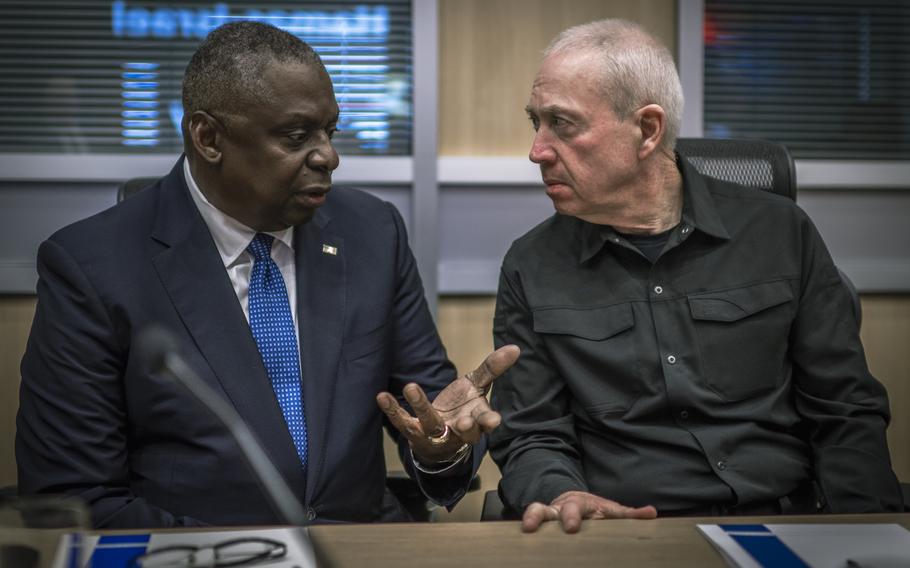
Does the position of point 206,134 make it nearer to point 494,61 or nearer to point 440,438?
point 440,438

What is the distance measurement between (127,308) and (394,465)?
1569 millimetres

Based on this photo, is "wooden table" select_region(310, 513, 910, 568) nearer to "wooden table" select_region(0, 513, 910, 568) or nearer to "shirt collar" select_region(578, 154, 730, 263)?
"wooden table" select_region(0, 513, 910, 568)

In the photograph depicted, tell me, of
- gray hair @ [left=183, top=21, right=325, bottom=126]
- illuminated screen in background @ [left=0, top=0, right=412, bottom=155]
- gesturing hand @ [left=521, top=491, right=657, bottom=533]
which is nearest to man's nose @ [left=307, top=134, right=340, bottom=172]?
gray hair @ [left=183, top=21, right=325, bottom=126]

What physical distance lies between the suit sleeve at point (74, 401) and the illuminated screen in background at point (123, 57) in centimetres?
149

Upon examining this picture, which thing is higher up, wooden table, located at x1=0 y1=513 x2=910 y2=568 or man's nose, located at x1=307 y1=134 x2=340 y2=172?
man's nose, located at x1=307 y1=134 x2=340 y2=172

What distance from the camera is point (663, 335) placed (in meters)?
1.67

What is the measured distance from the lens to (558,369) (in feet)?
5.61

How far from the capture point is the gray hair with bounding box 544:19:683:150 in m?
1.69

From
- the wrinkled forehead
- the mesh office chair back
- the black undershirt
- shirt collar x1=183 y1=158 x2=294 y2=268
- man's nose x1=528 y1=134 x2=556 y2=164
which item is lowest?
the black undershirt

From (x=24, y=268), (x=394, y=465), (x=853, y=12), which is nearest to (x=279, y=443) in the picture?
(x=394, y=465)

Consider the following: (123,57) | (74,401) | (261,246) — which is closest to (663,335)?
(261,246)

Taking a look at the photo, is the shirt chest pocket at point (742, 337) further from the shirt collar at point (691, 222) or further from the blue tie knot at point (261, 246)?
the blue tie knot at point (261, 246)

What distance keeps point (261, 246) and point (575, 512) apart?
2.51 feet

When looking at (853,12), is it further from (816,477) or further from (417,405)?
(417,405)
